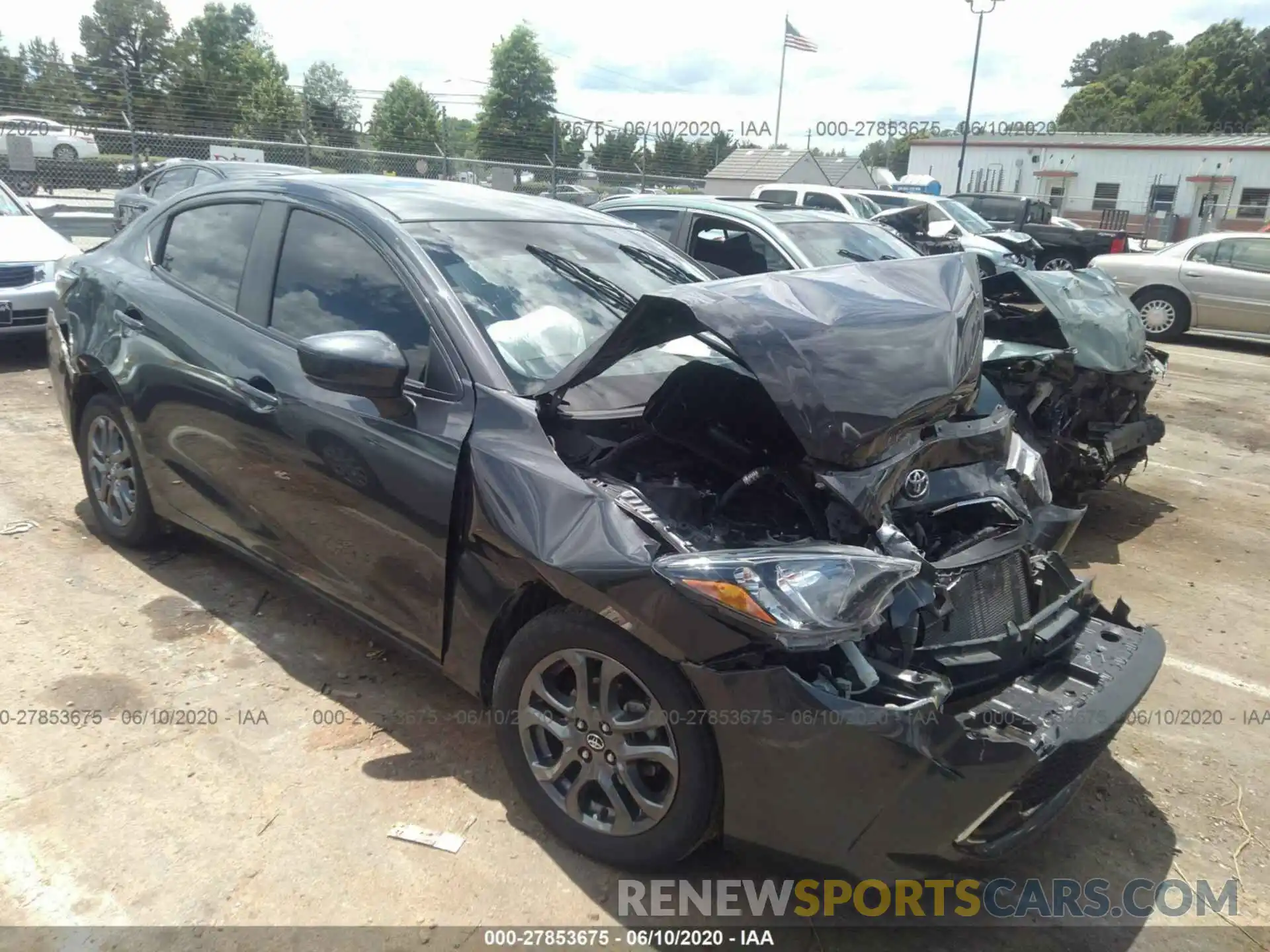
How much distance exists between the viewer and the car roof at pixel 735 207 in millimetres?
6902

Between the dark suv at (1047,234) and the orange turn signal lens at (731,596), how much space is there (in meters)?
15.2

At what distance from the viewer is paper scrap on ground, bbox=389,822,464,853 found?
8.43 ft

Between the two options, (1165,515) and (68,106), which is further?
(68,106)

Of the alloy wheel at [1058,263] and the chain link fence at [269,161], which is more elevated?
the chain link fence at [269,161]

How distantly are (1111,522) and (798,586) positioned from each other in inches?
169

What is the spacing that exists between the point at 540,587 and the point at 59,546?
3.13m

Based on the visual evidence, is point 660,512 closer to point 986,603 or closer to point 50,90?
point 986,603

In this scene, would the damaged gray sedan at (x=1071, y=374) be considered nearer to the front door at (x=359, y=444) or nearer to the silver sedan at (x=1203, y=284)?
the front door at (x=359, y=444)

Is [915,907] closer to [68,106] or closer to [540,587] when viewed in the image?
[540,587]

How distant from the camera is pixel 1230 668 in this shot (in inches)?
151

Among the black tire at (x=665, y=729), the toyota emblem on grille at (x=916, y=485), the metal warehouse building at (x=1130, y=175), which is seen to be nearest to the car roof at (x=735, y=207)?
the toyota emblem on grille at (x=916, y=485)

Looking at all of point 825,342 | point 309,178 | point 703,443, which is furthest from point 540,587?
point 309,178

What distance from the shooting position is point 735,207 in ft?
22.8

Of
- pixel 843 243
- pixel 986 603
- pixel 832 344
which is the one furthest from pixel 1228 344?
pixel 832 344
